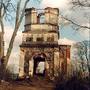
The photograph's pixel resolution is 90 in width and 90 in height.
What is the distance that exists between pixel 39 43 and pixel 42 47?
1635mm

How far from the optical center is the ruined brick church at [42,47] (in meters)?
55.1

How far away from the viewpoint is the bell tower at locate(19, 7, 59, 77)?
5528 centimetres

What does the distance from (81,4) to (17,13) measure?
5.72 m

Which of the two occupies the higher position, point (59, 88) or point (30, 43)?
point (30, 43)

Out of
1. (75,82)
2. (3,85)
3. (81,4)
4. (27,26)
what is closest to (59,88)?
(75,82)

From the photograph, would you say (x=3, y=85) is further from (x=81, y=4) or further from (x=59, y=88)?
(x=81, y=4)

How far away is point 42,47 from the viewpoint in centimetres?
5650

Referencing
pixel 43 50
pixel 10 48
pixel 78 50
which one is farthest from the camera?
pixel 78 50

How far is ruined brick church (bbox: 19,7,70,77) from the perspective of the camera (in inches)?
2169

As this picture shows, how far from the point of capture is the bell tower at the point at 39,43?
181ft

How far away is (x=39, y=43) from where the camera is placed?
57938 mm

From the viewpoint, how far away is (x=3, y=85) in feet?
74.9

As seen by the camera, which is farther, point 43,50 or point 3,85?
point 43,50

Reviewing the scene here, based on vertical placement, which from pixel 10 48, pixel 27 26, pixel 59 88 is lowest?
pixel 59 88
